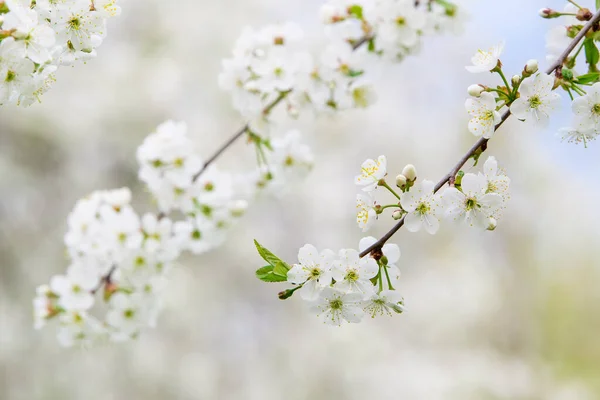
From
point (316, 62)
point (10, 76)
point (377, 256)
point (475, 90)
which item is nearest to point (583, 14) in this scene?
point (475, 90)

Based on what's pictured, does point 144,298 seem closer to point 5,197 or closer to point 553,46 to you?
point 553,46

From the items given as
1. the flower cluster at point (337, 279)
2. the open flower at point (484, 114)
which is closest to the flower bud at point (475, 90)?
the open flower at point (484, 114)

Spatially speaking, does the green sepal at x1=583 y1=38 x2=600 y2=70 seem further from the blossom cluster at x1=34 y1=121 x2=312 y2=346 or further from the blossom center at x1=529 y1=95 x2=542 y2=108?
the blossom cluster at x1=34 y1=121 x2=312 y2=346

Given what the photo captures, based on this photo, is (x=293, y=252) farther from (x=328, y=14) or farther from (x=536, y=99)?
(x=536, y=99)

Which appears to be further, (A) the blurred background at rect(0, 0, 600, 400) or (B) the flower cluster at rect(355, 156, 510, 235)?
(A) the blurred background at rect(0, 0, 600, 400)

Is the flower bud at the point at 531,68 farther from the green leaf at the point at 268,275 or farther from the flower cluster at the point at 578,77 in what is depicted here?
the green leaf at the point at 268,275

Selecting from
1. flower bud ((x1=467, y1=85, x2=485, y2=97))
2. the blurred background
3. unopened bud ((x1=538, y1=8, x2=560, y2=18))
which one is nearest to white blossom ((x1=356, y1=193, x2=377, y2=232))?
flower bud ((x1=467, y1=85, x2=485, y2=97))

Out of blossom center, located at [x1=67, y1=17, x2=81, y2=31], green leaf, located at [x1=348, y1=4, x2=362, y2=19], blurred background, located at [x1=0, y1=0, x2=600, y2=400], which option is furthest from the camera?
blurred background, located at [x1=0, y1=0, x2=600, y2=400]
